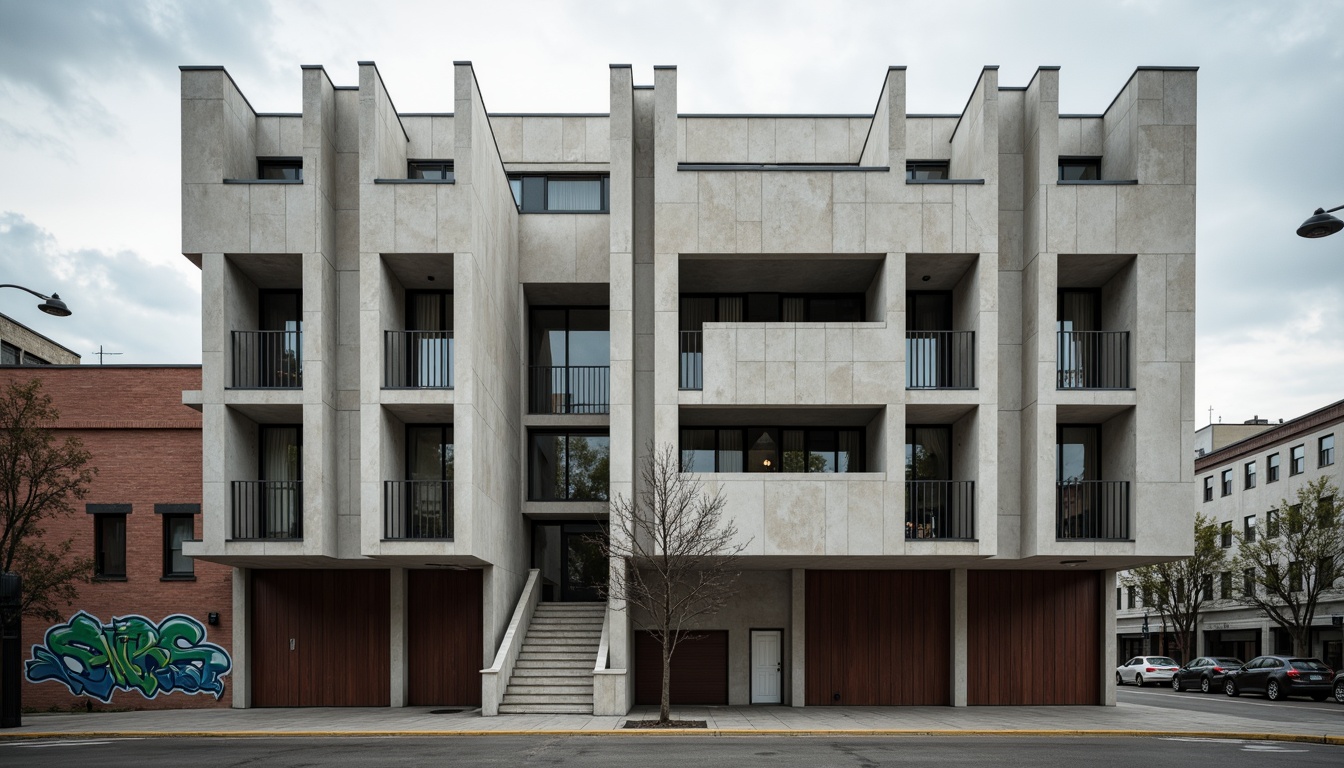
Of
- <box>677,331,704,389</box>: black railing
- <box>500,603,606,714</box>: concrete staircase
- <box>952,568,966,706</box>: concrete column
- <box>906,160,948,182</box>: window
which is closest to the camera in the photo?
<box>500,603,606,714</box>: concrete staircase

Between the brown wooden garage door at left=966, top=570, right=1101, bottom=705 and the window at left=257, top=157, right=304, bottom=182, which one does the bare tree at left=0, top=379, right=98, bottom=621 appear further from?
the brown wooden garage door at left=966, top=570, right=1101, bottom=705

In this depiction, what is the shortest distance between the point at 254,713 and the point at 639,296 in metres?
13.0

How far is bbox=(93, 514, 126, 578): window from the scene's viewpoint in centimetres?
2298

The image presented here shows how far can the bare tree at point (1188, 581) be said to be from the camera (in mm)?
44750

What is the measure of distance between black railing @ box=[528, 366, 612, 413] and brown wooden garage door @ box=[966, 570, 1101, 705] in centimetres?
1061

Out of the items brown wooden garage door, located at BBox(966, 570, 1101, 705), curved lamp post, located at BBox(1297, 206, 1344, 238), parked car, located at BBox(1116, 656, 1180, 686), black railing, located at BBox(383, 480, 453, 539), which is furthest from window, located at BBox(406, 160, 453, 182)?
parked car, located at BBox(1116, 656, 1180, 686)

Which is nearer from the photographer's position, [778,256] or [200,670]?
[778,256]

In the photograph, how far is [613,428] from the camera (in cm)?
2058

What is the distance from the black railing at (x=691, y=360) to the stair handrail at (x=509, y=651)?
6688 mm

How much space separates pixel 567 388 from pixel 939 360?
9.56 metres

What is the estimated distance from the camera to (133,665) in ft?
73.5

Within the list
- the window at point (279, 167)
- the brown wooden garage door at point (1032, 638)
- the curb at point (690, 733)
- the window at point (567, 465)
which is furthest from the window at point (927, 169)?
the window at point (279, 167)

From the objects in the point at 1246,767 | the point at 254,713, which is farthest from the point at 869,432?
the point at 254,713

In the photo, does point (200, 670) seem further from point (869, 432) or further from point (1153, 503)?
point (1153, 503)
